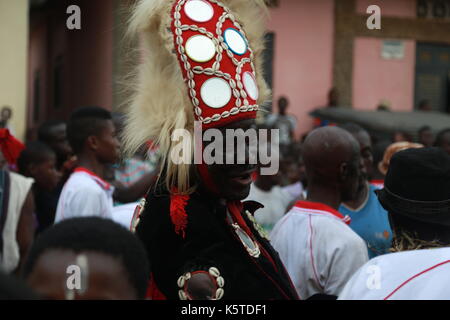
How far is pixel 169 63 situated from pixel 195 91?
19 cm

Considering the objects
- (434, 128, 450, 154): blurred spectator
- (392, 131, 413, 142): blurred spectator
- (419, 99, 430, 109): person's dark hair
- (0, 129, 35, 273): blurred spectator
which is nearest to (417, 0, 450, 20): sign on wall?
(419, 99, 430, 109): person's dark hair

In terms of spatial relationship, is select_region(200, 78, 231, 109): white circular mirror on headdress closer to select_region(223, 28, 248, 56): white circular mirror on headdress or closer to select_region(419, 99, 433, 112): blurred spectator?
select_region(223, 28, 248, 56): white circular mirror on headdress

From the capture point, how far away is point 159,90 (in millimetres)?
2420

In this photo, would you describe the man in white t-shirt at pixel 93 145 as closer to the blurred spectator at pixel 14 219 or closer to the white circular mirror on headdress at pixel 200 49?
the blurred spectator at pixel 14 219

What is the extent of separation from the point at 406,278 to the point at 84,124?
2599 millimetres

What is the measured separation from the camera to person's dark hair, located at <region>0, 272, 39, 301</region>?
1002mm

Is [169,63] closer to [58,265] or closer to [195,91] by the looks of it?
[195,91]

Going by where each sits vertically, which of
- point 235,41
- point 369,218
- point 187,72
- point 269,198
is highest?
point 235,41

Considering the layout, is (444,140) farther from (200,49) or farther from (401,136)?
(200,49)

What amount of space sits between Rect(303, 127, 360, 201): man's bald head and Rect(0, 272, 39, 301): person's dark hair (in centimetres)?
238

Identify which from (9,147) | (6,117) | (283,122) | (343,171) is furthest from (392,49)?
(343,171)

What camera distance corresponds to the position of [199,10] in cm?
241
